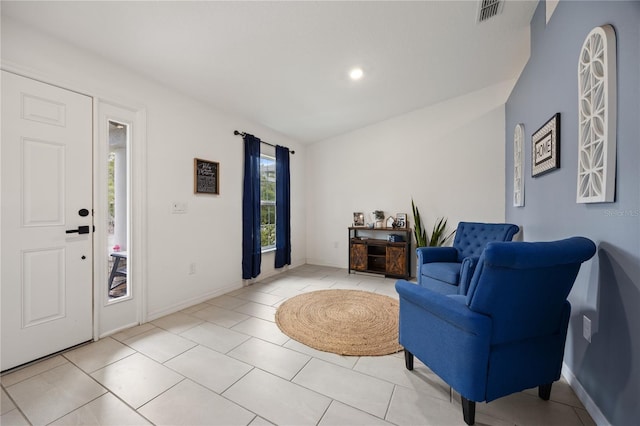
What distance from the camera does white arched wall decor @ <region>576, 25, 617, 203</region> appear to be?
130 centimetres

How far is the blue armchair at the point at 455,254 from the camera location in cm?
279

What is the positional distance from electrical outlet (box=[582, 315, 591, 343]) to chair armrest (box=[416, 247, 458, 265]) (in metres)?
1.61

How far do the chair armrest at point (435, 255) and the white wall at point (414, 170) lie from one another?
966 millimetres

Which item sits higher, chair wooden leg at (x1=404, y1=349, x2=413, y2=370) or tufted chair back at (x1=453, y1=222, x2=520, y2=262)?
tufted chair back at (x1=453, y1=222, x2=520, y2=262)

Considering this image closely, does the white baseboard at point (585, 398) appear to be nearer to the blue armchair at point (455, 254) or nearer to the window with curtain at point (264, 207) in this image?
the blue armchair at point (455, 254)

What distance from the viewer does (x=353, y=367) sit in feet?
6.38

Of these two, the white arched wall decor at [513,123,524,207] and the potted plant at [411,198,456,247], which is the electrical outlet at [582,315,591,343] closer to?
the white arched wall decor at [513,123,524,207]

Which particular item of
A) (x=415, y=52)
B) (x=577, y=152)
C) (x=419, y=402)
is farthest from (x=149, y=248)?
(x=577, y=152)

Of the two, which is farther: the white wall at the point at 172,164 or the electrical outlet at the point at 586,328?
the white wall at the point at 172,164

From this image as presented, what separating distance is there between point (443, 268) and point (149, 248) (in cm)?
312

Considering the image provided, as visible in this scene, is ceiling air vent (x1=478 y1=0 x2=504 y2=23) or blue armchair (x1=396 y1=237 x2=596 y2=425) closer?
blue armchair (x1=396 y1=237 x2=596 y2=425)

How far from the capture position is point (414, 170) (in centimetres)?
445

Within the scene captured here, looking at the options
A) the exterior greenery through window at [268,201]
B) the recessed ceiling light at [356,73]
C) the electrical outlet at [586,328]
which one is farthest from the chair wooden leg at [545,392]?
the exterior greenery through window at [268,201]

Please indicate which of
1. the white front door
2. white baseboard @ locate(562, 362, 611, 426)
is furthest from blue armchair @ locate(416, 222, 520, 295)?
the white front door
